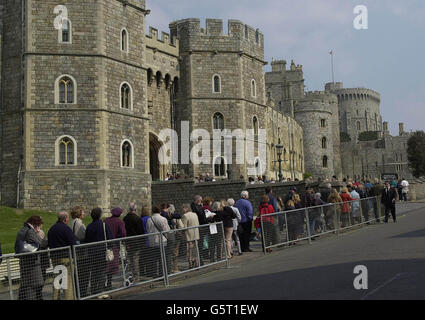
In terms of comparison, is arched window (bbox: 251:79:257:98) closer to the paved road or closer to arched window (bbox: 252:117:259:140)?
arched window (bbox: 252:117:259:140)

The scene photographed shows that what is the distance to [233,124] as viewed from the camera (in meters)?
34.5

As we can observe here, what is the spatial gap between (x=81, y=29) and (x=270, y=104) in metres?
32.3

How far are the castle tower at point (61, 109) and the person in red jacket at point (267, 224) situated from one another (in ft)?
37.9

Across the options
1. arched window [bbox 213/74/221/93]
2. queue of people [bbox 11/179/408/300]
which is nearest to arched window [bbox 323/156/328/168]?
arched window [bbox 213/74/221/93]

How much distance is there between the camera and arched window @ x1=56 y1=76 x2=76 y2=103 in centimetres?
2644

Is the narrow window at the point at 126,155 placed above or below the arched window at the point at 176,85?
below

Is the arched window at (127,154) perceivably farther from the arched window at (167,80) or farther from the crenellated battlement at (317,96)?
the crenellated battlement at (317,96)

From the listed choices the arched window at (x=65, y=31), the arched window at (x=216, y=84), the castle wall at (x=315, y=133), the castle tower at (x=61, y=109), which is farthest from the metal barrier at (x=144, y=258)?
the castle wall at (x=315, y=133)

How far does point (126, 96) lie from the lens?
28.4m

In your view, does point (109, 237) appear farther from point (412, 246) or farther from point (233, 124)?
point (233, 124)

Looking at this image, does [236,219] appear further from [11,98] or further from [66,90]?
[11,98]

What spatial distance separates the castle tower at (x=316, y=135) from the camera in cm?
7238

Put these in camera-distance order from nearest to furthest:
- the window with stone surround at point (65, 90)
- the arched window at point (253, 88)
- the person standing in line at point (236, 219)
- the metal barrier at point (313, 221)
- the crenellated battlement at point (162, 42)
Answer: the person standing in line at point (236, 219) < the metal barrier at point (313, 221) < the window with stone surround at point (65, 90) < the crenellated battlement at point (162, 42) < the arched window at point (253, 88)

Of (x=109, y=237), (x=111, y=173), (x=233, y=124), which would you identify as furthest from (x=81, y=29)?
(x=109, y=237)
